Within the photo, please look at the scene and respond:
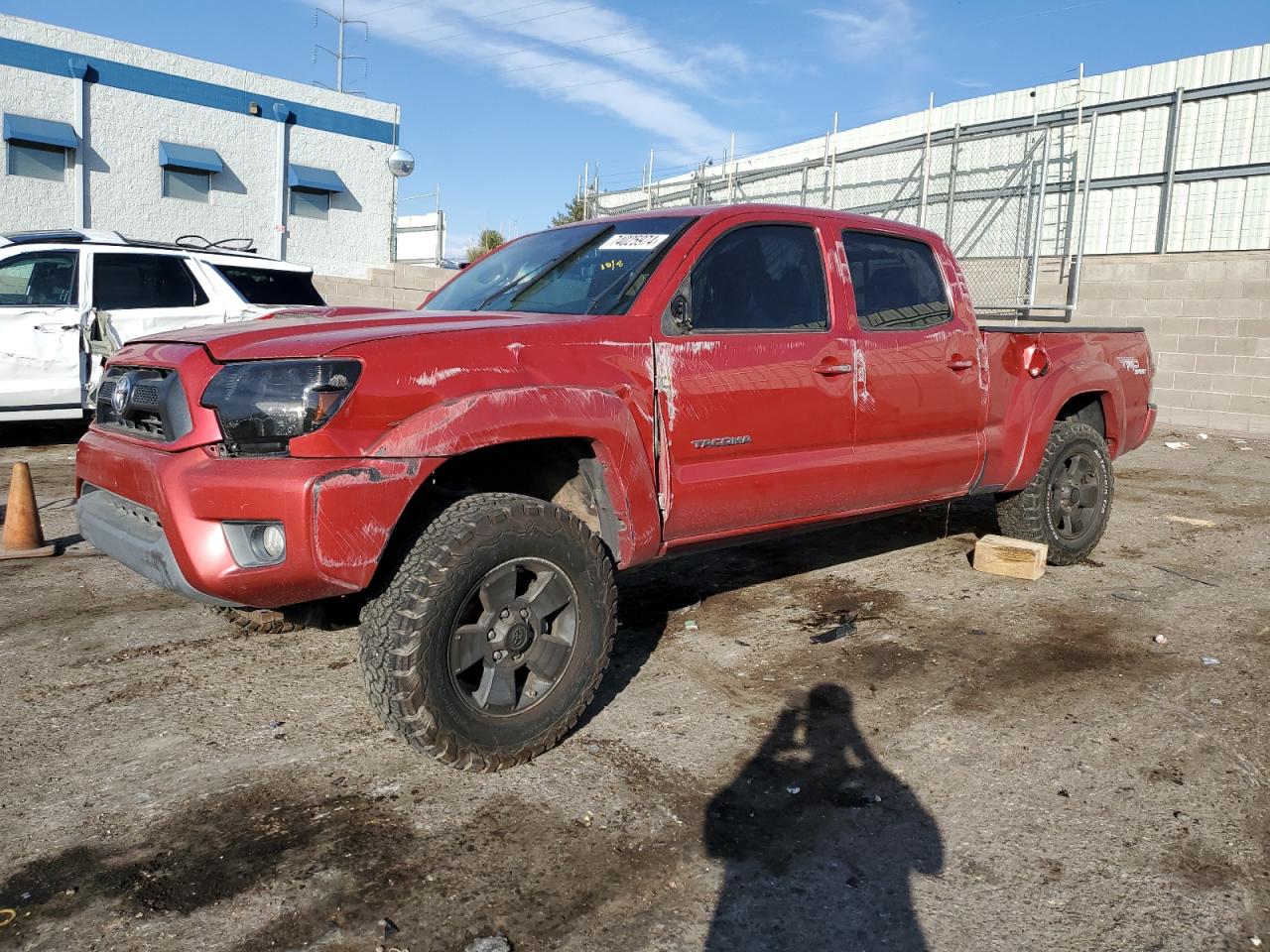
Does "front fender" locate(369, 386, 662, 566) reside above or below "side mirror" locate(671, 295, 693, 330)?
below

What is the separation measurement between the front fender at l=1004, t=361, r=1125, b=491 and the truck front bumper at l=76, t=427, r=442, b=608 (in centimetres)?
357

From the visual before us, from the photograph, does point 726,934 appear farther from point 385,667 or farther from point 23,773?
point 23,773

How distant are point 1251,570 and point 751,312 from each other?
3853mm

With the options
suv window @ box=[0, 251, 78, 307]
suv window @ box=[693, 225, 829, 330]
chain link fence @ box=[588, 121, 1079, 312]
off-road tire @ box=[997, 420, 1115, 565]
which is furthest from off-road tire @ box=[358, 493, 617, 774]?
chain link fence @ box=[588, 121, 1079, 312]

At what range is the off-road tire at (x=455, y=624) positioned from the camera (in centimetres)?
281

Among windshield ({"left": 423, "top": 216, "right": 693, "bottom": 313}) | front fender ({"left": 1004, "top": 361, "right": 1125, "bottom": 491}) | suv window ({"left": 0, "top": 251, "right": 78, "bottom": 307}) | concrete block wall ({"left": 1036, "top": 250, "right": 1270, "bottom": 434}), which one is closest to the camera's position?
windshield ({"left": 423, "top": 216, "right": 693, "bottom": 313})

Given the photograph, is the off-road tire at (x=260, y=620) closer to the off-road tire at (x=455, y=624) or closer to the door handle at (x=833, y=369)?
the off-road tire at (x=455, y=624)

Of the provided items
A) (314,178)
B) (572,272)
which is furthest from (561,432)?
(314,178)

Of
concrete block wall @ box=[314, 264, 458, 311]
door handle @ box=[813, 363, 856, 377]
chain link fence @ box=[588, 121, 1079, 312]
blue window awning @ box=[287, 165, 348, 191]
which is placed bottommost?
door handle @ box=[813, 363, 856, 377]

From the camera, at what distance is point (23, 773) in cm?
299

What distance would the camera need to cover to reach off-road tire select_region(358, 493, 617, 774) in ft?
9.22

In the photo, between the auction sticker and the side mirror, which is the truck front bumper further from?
the auction sticker

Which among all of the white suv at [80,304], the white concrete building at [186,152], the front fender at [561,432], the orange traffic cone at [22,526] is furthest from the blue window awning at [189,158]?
the front fender at [561,432]

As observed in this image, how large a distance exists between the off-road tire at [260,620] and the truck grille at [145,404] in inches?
26.6
